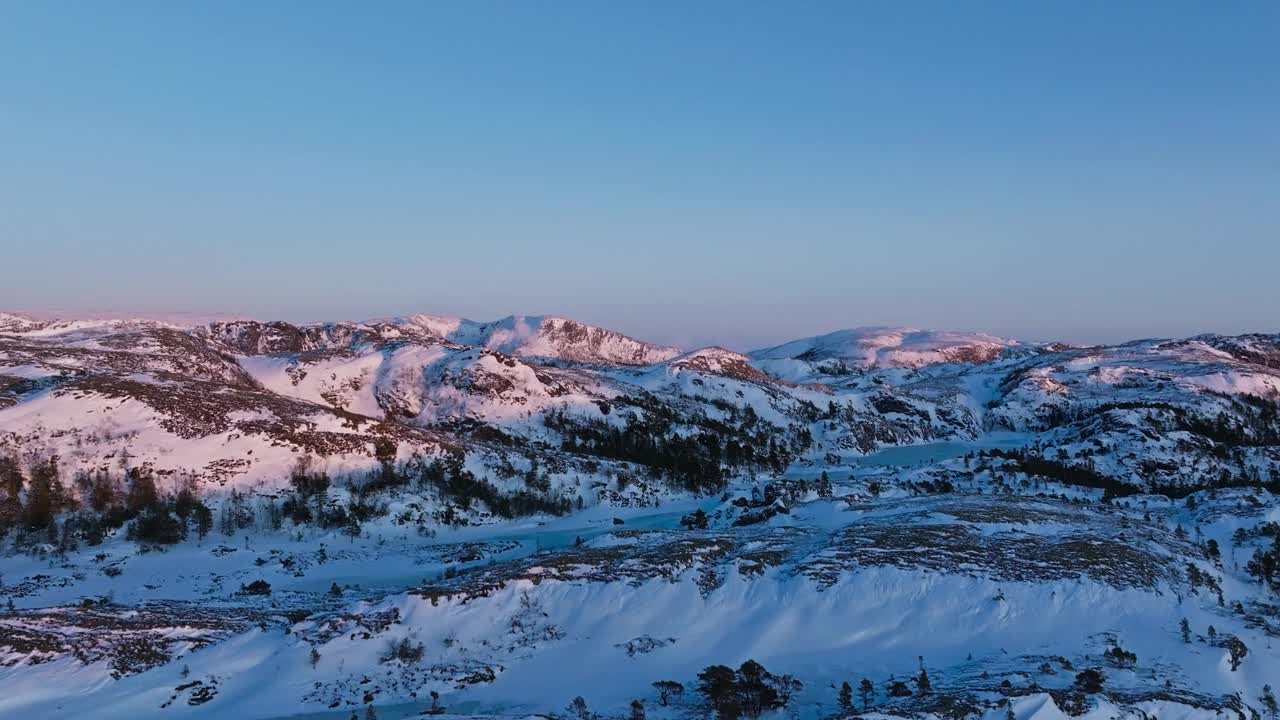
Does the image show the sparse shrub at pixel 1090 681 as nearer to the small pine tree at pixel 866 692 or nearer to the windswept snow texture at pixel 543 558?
the windswept snow texture at pixel 543 558

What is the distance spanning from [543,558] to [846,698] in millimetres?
21695

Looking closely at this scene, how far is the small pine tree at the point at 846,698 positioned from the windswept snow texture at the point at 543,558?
0.17 metres

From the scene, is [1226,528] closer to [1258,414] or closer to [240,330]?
[1258,414]

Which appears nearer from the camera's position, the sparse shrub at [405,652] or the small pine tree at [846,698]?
the small pine tree at [846,698]

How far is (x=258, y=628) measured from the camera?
3108cm

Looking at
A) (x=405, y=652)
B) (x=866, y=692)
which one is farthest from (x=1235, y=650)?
(x=405, y=652)

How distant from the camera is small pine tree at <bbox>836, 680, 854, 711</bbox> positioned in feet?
79.7

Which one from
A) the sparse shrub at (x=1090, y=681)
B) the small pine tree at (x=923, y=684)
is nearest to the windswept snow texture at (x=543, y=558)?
the sparse shrub at (x=1090, y=681)

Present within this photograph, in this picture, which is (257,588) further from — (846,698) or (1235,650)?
(1235,650)

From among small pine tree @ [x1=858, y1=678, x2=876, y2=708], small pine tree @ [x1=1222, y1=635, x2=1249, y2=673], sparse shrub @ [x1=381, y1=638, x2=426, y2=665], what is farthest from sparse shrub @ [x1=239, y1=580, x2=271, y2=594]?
small pine tree @ [x1=1222, y1=635, x2=1249, y2=673]

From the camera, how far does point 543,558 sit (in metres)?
42.5

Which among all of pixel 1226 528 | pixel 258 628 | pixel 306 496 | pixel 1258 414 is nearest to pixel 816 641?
pixel 258 628

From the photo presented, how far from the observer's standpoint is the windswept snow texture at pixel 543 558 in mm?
26391

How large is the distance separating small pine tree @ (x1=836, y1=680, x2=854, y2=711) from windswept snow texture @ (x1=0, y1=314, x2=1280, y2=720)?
174 millimetres
